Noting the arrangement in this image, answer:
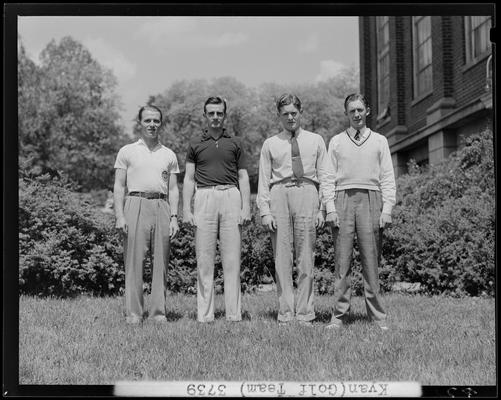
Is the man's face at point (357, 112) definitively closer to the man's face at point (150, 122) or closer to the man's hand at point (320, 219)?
the man's hand at point (320, 219)

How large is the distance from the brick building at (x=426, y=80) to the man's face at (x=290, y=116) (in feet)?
21.3

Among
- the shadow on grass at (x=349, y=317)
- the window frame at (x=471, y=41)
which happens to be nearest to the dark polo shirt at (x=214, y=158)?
the shadow on grass at (x=349, y=317)

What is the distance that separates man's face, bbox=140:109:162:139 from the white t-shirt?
0.15 metres

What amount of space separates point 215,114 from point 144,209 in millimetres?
1078

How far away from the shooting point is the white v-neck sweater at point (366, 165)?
5238mm

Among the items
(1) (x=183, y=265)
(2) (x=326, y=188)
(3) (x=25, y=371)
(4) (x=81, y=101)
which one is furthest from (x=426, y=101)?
(4) (x=81, y=101)

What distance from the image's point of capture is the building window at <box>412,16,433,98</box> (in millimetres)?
16719

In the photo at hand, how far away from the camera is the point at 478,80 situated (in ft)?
43.2

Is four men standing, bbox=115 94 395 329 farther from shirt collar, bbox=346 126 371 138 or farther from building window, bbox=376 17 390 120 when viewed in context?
building window, bbox=376 17 390 120

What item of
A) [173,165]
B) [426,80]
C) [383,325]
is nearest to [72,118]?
[426,80]

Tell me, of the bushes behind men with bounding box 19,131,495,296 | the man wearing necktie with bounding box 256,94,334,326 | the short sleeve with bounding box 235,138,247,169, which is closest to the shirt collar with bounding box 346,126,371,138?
the man wearing necktie with bounding box 256,94,334,326

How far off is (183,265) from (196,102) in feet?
123

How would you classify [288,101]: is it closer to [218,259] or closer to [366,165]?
[366,165]

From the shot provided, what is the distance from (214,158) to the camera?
5.42 metres
